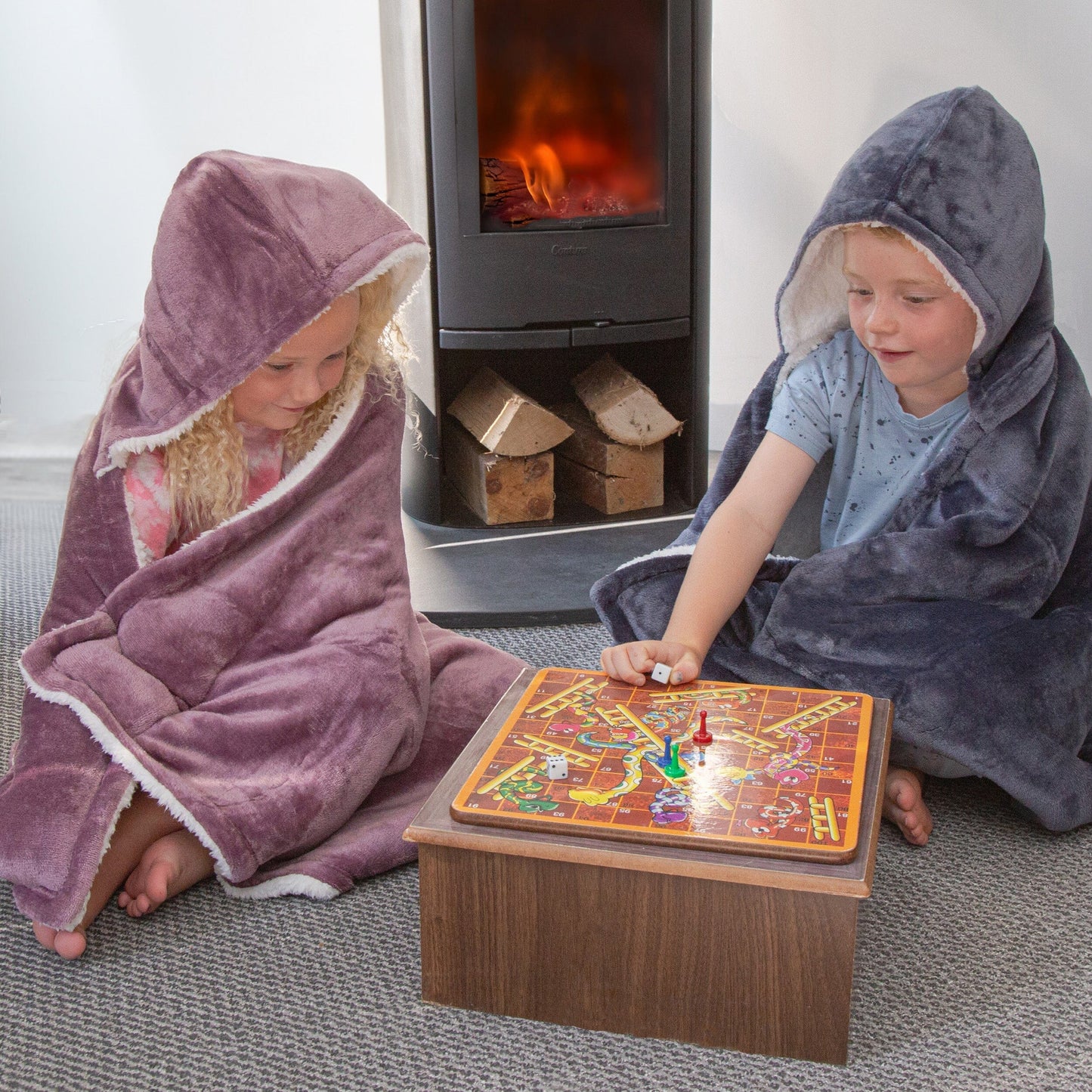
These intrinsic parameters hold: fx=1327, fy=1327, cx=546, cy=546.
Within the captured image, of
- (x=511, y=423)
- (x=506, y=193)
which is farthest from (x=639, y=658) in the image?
(x=506, y=193)

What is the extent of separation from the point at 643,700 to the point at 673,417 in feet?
3.72

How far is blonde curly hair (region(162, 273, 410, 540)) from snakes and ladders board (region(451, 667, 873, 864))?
0.36 metres

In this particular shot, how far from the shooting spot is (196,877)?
3.94 ft

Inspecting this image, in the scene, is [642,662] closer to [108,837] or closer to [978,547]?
[978,547]

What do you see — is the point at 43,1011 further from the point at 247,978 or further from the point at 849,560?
the point at 849,560

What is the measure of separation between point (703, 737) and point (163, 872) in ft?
1.59

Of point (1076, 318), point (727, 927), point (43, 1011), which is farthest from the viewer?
point (1076, 318)

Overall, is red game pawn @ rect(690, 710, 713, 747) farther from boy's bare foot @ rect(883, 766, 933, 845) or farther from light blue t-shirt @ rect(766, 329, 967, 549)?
light blue t-shirt @ rect(766, 329, 967, 549)

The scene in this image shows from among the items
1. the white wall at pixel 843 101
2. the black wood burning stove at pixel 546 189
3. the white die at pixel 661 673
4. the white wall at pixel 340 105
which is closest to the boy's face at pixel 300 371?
the white die at pixel 661 673

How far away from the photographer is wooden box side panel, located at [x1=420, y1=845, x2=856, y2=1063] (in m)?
0.92

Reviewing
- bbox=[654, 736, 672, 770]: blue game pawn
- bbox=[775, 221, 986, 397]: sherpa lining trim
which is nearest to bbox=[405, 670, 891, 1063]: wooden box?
bbox=[654, 736, 672, 770]: blue game pawn

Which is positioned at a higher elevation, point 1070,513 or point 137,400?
point 137,400

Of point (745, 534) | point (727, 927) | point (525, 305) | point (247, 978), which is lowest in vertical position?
point (247, 978)

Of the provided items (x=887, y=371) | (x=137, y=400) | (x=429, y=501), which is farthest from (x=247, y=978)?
(x=429, y=501)
